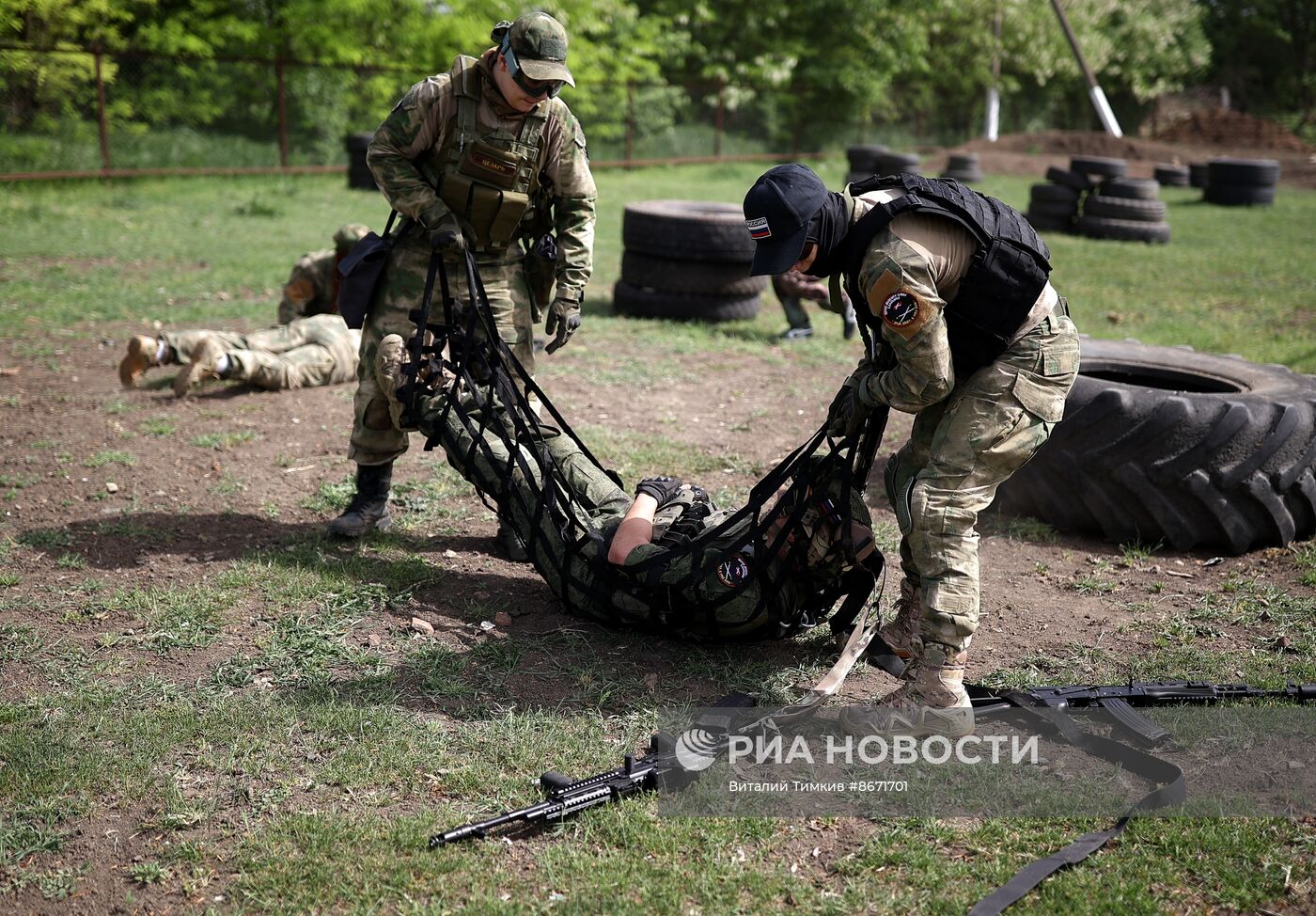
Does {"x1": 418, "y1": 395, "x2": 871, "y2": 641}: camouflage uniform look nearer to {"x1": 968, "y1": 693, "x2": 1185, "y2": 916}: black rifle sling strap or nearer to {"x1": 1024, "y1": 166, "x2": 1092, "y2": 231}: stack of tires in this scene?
{"x1": 968, "y1": 693, "x2": 1185, "y2": 916}: black rifle sling strap

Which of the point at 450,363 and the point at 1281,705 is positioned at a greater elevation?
the point at 450,363

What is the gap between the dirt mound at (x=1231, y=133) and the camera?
27922 millimetres

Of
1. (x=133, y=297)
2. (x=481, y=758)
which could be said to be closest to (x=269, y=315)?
(x=133, y=297)

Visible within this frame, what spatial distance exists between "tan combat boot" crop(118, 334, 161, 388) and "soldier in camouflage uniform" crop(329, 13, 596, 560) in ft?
8.50

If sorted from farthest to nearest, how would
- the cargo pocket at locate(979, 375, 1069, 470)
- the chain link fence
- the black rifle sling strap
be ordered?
the chain link fence → the cargo pocket at locate(979, 375, 1069, 470) → the black rifle sling strap

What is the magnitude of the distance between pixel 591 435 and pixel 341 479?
1375mm

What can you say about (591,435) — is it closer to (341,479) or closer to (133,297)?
(341,479)

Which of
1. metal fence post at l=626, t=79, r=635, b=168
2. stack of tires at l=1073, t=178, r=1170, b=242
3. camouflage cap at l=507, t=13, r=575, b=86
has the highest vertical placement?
metal fence post at l=626, t=79, r=635, b=168

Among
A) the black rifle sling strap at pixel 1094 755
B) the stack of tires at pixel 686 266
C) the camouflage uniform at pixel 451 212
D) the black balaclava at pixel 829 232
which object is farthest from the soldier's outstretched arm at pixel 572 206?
the stack of tires at pixel 686 266

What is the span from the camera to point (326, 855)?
282 cm

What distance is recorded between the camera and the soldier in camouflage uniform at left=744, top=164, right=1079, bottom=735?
312 cm

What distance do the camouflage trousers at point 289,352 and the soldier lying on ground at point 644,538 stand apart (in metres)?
2.74

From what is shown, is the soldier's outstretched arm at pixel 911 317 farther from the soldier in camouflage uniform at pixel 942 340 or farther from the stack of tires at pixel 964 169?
the stack of tires at pixel 964 169

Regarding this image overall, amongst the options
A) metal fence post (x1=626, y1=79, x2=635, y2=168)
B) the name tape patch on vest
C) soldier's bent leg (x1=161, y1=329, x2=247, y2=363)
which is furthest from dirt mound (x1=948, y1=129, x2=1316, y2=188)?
the name tape patch on vest
